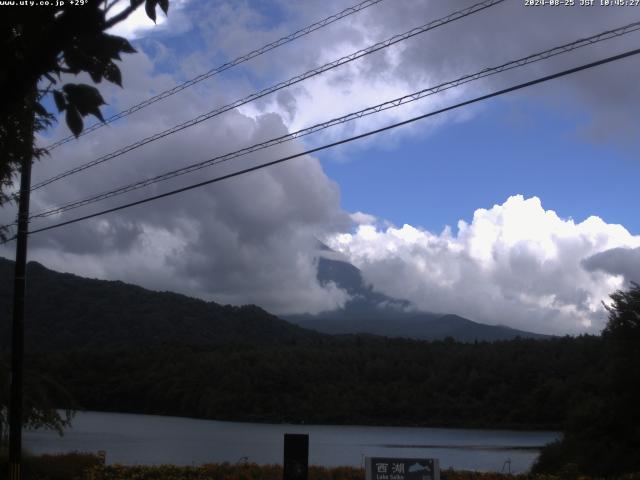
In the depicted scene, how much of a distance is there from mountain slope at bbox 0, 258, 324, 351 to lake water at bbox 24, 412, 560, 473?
686 centimetres

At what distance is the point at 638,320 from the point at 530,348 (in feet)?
115

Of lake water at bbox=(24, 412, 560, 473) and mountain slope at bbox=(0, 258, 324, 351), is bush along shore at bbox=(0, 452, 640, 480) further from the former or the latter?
mountain slope at bbox=(0, 258, 324, 351)

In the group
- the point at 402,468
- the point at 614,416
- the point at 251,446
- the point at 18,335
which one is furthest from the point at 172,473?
the point at 251,446

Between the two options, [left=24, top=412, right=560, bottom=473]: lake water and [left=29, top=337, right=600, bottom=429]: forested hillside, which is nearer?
[left=24, top=412, right=560, bottom=473]: lake water

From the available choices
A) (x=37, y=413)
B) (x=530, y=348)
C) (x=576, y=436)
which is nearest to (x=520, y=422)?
(x=530, y=348)

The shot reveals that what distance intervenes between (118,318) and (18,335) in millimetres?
68291

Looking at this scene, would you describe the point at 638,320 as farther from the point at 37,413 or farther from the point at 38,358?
the point at 38,358

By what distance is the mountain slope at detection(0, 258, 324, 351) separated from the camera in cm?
6072

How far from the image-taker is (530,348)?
66688mm

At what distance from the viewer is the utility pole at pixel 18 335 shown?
1559 cm

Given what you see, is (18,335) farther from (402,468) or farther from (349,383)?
(349,383)

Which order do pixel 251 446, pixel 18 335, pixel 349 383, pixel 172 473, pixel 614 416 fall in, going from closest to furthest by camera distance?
pixel 18 335, pixel 172 473, pixel 614 416, pixel 251 446, pixel 349 383

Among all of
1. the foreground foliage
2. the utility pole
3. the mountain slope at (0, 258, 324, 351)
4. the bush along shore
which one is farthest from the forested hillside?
the utility pole

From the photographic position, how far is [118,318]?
83000mm
